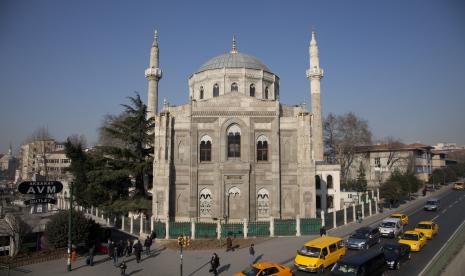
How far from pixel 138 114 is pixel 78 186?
9334 mm

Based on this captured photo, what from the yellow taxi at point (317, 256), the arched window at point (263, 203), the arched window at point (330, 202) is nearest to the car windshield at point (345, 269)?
the yellow taxi at point (317, 256)

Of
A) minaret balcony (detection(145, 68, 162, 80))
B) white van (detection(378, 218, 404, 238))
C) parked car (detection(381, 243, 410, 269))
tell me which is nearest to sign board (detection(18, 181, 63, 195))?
parked car (detection(381, 243, 410, 269))

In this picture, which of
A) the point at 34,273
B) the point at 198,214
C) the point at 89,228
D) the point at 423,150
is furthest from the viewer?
the point at 423,150

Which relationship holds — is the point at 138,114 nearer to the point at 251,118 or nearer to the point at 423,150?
the point at 251,118

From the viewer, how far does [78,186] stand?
35.4m

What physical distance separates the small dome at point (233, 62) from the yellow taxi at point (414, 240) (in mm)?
25807

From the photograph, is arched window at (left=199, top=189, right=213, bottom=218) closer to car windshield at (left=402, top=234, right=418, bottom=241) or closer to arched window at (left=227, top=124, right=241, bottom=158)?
arched window at (left=227, top=124, right=241, bottom=158)

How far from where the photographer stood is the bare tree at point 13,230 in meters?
19.9

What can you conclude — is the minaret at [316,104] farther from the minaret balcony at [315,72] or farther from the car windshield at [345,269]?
the car windshield at [345,269]

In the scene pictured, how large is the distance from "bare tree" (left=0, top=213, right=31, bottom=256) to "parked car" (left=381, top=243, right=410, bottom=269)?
63.7 ft

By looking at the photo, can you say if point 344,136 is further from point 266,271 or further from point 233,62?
point 266,271

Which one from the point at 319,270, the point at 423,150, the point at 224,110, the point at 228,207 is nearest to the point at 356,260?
the point at 319,270

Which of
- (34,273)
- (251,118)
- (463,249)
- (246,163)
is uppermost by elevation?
(251,118)

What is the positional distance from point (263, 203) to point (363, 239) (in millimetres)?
11418
